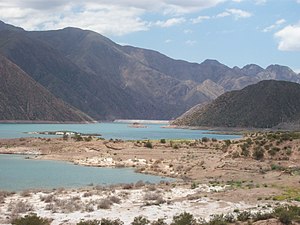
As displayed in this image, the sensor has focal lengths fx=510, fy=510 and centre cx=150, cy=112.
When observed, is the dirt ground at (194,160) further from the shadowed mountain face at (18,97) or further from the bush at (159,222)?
the shadowed mountain face at (18,97)

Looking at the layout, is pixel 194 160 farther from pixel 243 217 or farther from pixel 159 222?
pixel 159 222

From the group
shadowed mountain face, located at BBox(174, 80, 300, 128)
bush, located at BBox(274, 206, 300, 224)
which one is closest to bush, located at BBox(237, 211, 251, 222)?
bush, located at BBox(274, 206, 300, 224)

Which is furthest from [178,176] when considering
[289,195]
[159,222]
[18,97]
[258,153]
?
[18,97]

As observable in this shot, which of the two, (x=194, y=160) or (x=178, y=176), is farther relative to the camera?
(x=194, y=160)

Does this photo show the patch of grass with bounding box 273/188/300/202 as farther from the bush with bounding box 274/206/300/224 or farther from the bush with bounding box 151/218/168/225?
the bush with bounding box 151/218/168/225

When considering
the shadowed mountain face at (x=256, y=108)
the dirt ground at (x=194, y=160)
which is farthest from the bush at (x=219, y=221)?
the shadowed mountain face at (x=256, y=108)
